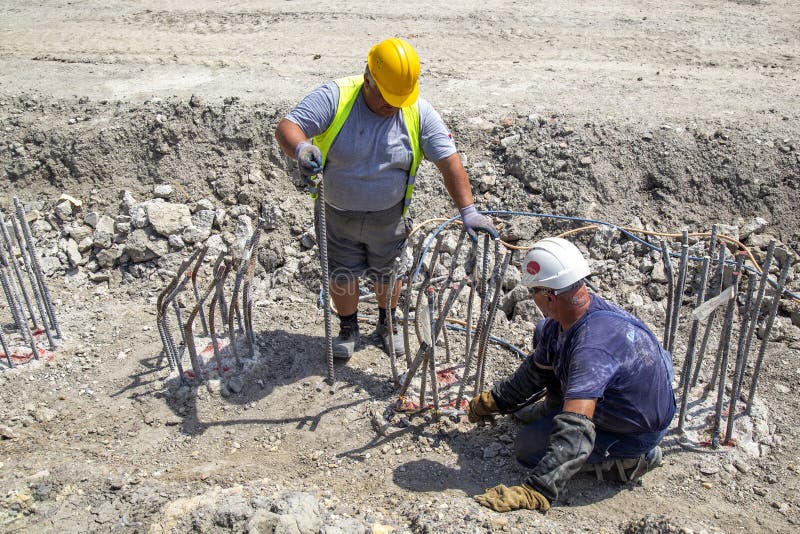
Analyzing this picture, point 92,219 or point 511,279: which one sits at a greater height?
point 92,219

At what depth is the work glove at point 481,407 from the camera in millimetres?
3586

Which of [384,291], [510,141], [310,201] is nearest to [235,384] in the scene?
[384,291]

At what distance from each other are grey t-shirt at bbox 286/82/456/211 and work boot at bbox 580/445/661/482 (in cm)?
190

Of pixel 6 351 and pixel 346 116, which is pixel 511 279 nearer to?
pixel 346 116

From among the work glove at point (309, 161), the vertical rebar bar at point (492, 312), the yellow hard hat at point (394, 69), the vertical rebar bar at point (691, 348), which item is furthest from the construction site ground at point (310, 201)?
the yellow hard hat at point (394, 69)

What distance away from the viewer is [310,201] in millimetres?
5727

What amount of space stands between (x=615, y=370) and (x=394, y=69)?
1860mm

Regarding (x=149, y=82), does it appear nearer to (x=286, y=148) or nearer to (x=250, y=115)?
(x=250, y=115)

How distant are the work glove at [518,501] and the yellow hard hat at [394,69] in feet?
6.80

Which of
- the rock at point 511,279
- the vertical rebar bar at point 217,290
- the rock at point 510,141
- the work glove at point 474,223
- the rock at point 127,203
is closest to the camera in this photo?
the work glove at point 474,223

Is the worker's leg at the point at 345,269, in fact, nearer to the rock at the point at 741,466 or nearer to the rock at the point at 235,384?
the rock at the point at 235,384

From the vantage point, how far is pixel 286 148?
3408 mm

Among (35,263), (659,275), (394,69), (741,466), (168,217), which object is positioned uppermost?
(394,69)

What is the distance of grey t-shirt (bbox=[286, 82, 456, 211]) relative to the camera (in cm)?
349
